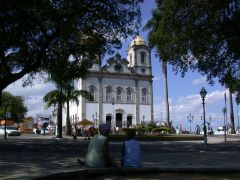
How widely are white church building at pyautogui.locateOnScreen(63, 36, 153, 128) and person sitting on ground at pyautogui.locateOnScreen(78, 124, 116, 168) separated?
69.6 meters

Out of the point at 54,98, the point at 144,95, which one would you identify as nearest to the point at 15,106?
the point at 144,95

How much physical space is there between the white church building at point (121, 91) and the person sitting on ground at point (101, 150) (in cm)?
6959

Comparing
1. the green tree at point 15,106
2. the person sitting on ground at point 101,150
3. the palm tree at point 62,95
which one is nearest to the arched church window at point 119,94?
the green tree at point 15,106

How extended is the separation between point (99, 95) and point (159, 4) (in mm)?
61156

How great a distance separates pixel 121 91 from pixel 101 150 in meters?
75.4

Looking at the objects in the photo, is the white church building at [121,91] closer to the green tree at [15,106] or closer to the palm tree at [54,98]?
the green tree at [15,106]

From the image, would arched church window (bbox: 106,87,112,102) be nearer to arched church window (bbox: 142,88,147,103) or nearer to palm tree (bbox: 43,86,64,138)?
arched church window (bbox: 142,88,147,103)

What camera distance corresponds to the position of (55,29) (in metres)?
20.7

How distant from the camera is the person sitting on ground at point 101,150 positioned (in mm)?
9867

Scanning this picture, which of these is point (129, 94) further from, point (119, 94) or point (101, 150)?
point (101, 150)

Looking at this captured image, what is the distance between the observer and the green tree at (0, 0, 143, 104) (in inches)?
741

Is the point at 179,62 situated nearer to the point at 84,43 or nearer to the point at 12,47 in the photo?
the point at 84,43

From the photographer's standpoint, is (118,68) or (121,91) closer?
(121,91)

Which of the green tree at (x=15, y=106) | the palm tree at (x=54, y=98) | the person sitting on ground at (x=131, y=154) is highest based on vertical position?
the green tree at (x=15, y=106)
